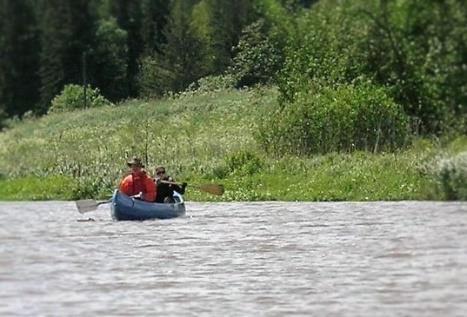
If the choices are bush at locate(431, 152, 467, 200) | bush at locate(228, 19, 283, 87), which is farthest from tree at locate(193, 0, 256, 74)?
bush at locate(431, 152, 467, 200)

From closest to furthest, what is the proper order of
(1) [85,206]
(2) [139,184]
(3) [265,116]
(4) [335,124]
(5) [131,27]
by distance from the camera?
(2) [139,184] < (1) [85,206] < (4) [335,124] < (3) [265,116] < (5) [131,27]

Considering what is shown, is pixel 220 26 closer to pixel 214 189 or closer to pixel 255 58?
pixel 255 58

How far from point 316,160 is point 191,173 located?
10.5 feet

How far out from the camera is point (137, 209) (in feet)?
64.2

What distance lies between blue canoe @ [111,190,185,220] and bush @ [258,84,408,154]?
250 inches

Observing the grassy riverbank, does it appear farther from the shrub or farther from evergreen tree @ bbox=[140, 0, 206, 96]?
evergreen tree @ bbox=[140, 0, 206, 96]

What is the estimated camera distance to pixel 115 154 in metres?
28.8

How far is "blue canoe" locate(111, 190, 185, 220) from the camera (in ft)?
Result: 63.9

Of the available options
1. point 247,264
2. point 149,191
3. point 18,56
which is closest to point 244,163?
point 149,191

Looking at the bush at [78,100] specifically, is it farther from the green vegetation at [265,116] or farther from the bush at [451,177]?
the bush at [451,177]

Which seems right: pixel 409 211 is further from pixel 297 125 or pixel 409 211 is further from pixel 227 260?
pixel 297 125

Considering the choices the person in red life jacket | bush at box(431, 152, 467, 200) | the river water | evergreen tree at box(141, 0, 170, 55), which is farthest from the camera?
evergreen tree at box(141, 0, 170, 55)

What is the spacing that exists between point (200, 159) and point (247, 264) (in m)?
15.0

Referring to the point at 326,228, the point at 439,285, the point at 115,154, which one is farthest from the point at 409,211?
the point at 115,154
